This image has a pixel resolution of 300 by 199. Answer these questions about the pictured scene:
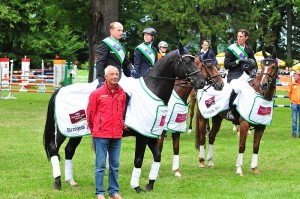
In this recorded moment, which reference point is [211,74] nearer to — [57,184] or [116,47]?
[116,47]

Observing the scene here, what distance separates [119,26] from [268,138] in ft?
30.9

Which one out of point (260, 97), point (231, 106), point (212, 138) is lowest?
Answer: point (212, 138)

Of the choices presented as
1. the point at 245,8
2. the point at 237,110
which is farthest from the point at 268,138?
the point at 245,8

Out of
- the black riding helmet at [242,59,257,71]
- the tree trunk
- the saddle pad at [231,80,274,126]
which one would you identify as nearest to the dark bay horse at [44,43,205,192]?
the saddle pad at [231,80,274,126]

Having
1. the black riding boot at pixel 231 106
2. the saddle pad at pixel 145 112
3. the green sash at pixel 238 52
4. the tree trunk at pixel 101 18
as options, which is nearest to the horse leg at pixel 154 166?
the saddle pad at pixel 145 112

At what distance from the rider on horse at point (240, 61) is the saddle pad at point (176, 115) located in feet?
4.94

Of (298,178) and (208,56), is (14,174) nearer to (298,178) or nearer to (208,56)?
(208,56)

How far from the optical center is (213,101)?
1409 cm

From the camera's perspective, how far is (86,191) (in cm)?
1080

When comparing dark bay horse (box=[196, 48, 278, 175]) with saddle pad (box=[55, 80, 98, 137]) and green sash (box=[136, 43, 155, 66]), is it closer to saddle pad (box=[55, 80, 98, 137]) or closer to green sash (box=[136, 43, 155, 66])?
green sash (box=[136, 43, 155, 66])

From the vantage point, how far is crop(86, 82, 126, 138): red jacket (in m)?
9.60

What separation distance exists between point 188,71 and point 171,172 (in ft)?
9.24

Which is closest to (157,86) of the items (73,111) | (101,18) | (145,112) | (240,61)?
(145,112)

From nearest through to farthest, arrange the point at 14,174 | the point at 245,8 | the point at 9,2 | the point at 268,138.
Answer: the point at 14,174 < the point at 268,138 < the point at 9,2 < the point at 245,8
